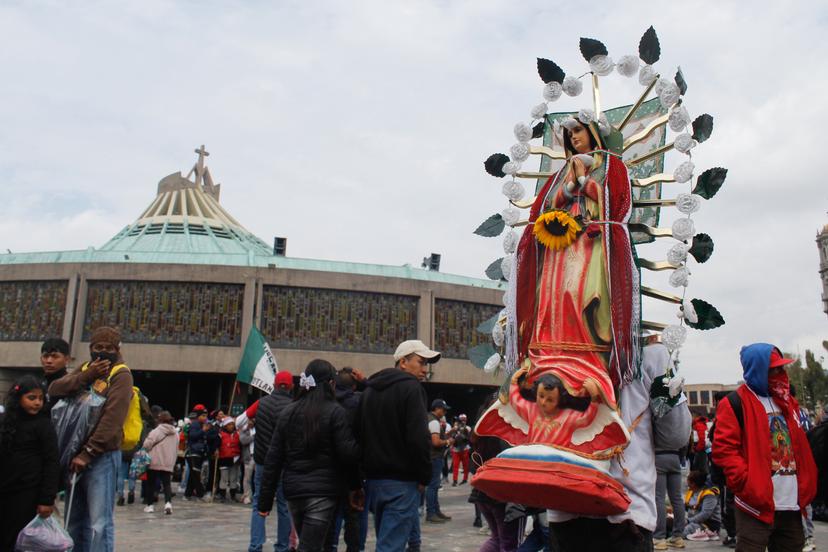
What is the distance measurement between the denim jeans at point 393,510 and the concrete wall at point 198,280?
22.5m

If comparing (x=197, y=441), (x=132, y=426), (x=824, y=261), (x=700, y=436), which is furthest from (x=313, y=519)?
(x=824, y=261)

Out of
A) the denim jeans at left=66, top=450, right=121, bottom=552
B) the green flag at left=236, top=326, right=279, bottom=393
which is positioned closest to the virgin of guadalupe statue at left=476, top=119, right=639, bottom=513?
the denim jeans at left=66, top=450, right=121, bottom=552

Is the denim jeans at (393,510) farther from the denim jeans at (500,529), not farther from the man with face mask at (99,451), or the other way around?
the man with face mask at (99,451)

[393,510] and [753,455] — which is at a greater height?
[753,455]

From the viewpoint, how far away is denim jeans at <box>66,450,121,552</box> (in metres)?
5.10

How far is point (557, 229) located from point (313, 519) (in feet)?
8.23

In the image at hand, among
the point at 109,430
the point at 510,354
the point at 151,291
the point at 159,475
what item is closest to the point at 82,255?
the point at 151,291

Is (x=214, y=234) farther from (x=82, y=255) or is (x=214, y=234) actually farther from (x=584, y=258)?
(x=584, y=258)

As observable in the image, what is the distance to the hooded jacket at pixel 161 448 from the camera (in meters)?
11.3

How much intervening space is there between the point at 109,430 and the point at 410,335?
2414 centimetres

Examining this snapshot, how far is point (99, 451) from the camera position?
5.00m

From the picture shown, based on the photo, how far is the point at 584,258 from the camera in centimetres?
396

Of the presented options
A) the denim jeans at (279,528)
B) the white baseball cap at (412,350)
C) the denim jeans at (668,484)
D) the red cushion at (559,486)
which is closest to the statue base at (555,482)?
the red cushion at (559,486)

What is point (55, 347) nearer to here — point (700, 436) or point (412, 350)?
point (412, 350)
